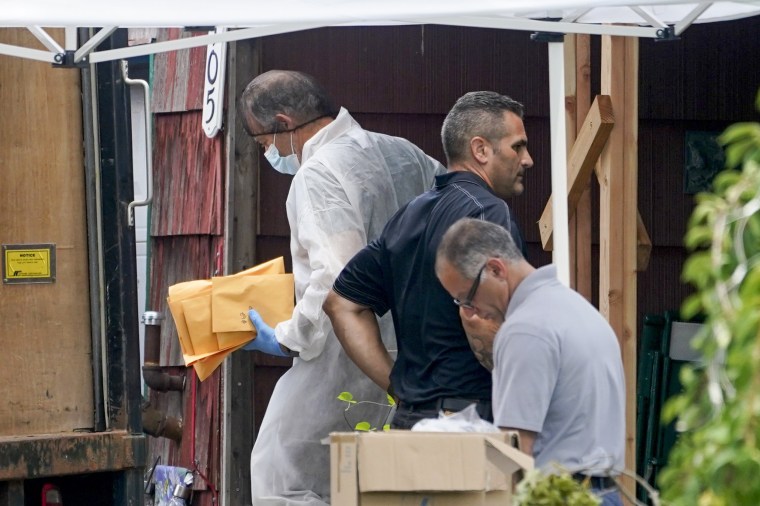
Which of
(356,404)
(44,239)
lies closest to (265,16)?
(44,239)

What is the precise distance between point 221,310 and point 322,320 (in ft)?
1.24

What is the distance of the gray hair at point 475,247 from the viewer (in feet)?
10.9

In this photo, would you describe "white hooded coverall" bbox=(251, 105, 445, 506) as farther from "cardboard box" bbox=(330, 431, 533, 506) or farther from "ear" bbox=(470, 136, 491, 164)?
"cardboard box" bbox=(330, 431, 533, 506)

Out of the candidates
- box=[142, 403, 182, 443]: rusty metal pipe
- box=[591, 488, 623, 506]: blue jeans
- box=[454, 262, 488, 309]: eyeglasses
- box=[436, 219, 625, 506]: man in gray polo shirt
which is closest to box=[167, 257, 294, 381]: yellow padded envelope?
box=[454, 262, 488, 309]: eyeglasses

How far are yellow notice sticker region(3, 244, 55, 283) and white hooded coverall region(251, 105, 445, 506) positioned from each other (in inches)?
34.3

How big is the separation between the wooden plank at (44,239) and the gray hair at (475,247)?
1.51m

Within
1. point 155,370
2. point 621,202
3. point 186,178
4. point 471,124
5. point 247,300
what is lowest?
point 155,370

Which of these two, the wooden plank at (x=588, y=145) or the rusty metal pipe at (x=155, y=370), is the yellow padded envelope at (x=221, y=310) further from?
the rusty metal pipe at (x=155, y=370)

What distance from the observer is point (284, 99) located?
4.96 m

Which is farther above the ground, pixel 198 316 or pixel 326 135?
pixel 326 135

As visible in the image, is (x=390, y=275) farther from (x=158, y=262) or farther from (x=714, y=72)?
(x=158, y=262)

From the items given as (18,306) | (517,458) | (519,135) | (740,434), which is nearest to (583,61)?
(519,135)

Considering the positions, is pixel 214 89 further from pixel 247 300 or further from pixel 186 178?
pixel 247 300

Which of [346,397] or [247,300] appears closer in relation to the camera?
[346,397]
